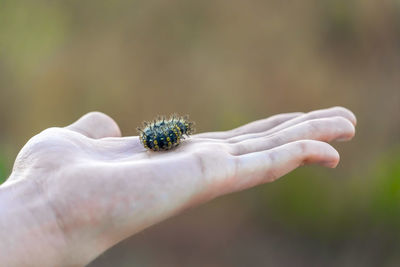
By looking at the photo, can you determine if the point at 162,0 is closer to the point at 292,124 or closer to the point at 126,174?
the point at 292,124

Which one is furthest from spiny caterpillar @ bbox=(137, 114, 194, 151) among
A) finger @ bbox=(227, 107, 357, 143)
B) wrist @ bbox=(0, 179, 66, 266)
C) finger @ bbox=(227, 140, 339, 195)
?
wrist @ bbox=(0, 179, 66, 266)

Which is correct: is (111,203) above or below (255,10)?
below

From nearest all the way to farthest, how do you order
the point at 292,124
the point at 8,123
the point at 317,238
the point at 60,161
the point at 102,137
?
the point at 60,161 → the point at 292,124 → the point at 102,137 → the point at 317,238 → the point at 8,123

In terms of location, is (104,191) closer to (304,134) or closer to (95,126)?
(95,126)

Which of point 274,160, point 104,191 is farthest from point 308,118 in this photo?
point 104,191

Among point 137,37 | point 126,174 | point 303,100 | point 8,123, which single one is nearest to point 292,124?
point 126,174

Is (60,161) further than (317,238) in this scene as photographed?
No

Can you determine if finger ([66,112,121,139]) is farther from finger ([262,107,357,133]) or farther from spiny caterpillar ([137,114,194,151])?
finger ([262,107,357,133])

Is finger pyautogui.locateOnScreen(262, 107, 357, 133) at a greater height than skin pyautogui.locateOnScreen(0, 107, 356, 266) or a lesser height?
greater
